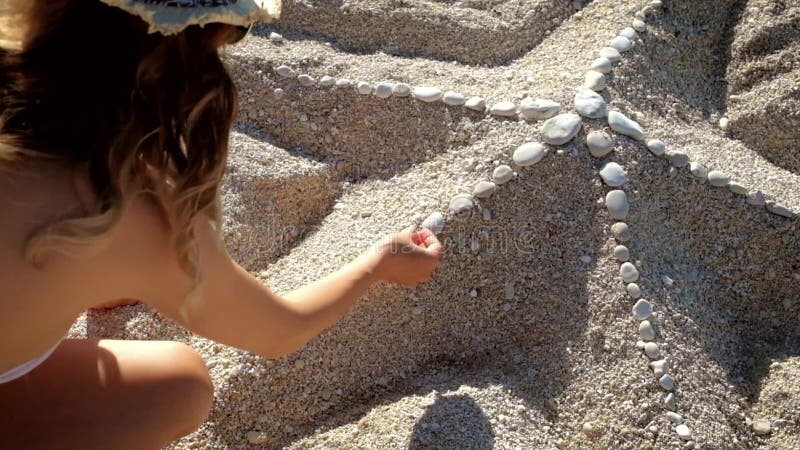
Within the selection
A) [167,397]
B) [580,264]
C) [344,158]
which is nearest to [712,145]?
[580,264]

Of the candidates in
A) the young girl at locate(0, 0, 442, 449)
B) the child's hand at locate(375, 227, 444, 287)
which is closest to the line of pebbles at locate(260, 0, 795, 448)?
the child's hand at locate(375, 227, 444, 287)

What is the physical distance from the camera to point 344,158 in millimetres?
2508

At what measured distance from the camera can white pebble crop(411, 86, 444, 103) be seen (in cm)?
244

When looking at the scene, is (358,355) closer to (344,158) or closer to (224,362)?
(224,362)

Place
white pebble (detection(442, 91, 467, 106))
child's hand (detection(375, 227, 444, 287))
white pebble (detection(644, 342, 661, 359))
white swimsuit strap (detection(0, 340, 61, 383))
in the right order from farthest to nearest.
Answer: white pebble (detection(442, 91, 467, 106))
white pebble (detection(644, 342, 661, 359))
child's hand (detection(375, 227, 444, 287))
white swimsuit strap (detection(0, 340, 61, 383))

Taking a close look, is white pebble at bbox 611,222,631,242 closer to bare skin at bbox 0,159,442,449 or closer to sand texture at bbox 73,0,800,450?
sand texture at bbox 73,0,800,450

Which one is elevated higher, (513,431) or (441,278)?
(441,278)

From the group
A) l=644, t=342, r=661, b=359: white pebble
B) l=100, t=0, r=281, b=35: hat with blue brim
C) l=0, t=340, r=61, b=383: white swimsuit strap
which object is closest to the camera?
l=100, t=0, r=281, b=35: hat with blue brim

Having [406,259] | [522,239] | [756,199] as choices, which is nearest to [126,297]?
[406,259]

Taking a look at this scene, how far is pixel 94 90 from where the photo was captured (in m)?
1.21

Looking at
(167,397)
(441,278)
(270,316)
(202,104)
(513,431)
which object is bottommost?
(513,431)

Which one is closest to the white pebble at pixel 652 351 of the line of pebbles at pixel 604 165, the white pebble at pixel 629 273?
the line of pebbles at pixel 604 165

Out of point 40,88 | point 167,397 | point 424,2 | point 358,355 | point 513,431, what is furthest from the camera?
point 424,2

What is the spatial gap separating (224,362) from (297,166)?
649 mm
